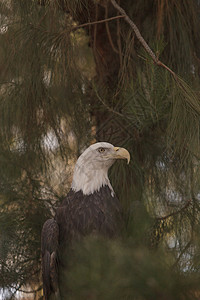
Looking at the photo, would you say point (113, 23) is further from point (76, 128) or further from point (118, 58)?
point (76, 128)

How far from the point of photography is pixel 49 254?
1022mm

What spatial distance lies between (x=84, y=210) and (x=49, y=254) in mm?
135

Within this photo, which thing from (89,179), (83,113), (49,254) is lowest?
(49,254)

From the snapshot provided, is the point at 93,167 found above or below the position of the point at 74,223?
above

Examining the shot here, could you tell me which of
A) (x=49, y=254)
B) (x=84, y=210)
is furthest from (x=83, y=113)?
(x=49, y=254)

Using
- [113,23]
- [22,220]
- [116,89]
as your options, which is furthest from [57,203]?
[113,23]

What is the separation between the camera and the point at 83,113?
114cm

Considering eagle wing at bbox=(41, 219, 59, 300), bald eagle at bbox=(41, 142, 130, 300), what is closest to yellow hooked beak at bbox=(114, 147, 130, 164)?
bald eagle at bbox=(41, 142, 130, 300)

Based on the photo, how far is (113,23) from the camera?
3.76 ft

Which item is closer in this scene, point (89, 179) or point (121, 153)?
point (121, 153)

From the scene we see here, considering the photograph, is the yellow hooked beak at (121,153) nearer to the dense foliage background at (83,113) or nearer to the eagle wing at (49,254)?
the dense foliage background at (83,113)

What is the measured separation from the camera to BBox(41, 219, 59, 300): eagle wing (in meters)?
1.00

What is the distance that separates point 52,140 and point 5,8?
0.34 metres

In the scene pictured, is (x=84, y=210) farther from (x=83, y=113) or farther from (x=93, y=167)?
(x=83, y=113)
